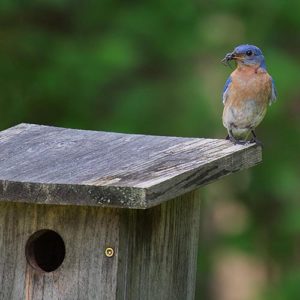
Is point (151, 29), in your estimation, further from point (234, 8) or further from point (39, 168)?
point (39, 168)

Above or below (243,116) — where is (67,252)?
below

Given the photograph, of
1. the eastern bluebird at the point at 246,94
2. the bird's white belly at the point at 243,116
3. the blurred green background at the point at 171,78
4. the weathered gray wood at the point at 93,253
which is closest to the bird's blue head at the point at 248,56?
the eastern bluebird at the point at 246,94

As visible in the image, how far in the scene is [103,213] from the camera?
3.64 meters

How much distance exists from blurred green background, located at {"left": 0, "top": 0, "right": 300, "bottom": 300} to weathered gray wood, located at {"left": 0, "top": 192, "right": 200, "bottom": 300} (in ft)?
12.1

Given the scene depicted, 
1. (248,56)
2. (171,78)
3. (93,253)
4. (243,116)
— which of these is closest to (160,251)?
(93,253)

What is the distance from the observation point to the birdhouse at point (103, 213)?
3455 mm

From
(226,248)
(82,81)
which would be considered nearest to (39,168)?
(82,81)

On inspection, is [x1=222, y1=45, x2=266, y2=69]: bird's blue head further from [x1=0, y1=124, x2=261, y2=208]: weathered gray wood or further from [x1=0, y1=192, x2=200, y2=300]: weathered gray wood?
[x1=0, y1=192, x2=200, y2=300]: weathered gray wood

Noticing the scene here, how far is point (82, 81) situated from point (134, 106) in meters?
0.44

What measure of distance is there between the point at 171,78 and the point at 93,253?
456cm

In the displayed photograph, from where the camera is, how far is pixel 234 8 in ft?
25.7

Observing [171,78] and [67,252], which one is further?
[171,78]

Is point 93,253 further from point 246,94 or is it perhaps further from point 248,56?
point 248,56

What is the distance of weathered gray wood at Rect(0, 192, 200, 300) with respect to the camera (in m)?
3.62
